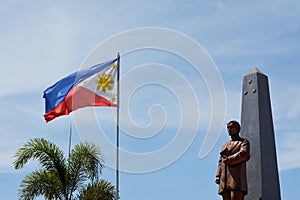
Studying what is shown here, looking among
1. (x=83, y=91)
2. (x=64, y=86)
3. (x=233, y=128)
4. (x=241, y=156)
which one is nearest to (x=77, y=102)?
(x=83, y=91)

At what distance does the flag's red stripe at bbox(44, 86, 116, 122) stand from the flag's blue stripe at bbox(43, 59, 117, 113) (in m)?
0.23

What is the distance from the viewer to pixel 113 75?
18.6m

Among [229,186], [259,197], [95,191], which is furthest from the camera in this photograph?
[95,191]

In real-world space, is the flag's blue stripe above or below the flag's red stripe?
above

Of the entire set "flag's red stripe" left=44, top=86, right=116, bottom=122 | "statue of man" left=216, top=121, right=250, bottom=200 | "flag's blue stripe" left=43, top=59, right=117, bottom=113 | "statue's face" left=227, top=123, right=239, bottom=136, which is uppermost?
"flag's blue stripe" left=43, top=59, right=117, bottom=113

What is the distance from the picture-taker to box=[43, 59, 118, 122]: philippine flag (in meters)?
18.2

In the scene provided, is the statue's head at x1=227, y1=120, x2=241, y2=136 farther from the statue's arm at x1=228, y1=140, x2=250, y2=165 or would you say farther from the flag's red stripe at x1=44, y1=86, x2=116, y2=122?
the flag's red stripe at x1=44, y1=86, x2=116, y2=122

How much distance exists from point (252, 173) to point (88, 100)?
21.0 feet

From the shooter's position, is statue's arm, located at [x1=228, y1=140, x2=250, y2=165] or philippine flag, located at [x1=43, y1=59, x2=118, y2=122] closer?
statue's arm, located at [x1=228, y1=140, x2=250, y2=165]

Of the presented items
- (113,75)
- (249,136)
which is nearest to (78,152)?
(113,75)

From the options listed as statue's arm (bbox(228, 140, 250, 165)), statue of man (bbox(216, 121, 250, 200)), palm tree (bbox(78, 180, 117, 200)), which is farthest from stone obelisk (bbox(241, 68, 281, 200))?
palm tree (bbox(78, 180, 117, 200))

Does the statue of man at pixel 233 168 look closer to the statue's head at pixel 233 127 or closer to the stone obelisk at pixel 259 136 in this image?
the statue's head at pixel 233 127

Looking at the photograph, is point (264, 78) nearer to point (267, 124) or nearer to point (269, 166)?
point (267, 124)

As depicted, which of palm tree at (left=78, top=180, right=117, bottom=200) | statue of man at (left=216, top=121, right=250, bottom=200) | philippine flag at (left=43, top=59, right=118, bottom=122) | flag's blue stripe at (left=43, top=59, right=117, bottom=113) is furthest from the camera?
flag's blue stripe at (left=43, top=59, right=117, bottom=113)
